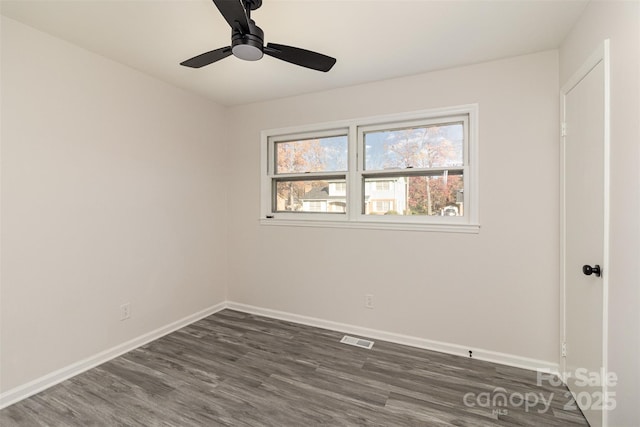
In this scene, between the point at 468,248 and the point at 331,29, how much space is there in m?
2.12

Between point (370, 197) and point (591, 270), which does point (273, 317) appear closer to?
point (370, 197)

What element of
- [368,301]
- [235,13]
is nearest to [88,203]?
[235,13]

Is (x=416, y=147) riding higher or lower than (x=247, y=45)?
lower

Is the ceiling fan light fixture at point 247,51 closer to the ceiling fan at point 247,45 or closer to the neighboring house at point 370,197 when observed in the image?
the ceiling fan at point 247,45

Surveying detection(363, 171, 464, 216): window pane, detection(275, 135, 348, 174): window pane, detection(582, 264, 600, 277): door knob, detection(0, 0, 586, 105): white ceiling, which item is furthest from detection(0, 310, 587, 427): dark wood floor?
detection(0, 0, 586, 105): white ceiling

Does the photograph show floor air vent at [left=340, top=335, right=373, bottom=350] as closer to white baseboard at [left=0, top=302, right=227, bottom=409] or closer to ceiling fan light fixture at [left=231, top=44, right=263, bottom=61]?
white baseboard at [left=0, top=302, right=227, bottom=409]

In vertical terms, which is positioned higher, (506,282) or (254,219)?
(254,219)

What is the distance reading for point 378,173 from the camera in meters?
3.03

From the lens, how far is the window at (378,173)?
2.72 meters

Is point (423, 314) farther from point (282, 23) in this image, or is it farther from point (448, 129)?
point (282, 23)

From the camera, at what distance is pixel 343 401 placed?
6.62ft

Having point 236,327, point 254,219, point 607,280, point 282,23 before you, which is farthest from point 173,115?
point 607,280

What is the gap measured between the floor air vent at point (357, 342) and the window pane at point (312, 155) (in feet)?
5.82

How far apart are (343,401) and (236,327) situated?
161cm
